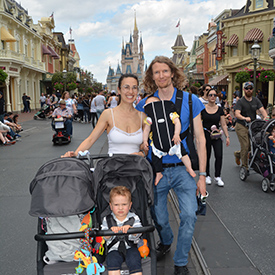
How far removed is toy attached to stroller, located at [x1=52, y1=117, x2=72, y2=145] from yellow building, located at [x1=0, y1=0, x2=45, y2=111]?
17.6m

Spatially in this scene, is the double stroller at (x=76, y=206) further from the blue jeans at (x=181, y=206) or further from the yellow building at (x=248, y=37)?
the yellow building at (x=248, y=37)

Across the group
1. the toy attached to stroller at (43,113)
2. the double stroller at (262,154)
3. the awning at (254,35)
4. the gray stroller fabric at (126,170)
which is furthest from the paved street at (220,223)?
the awning at (254,35)

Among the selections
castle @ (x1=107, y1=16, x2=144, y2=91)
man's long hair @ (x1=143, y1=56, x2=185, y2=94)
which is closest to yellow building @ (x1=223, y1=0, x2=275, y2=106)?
man's long hair @ (x1=143, y1=56, x2=185, y2=94)

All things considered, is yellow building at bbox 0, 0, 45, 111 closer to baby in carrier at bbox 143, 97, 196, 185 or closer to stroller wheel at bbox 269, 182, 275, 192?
stroller wheel at bbox 269, 182, 275, 192

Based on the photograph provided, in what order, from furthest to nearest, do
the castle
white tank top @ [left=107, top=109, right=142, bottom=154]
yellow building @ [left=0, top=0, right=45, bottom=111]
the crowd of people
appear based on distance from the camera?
the castle, yellow building @ [left=0, top=0, right=45, bottom=111], white tank top @ [left=107, top=109, right=142, bottom=154], the crowd of people

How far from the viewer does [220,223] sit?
14.1ft

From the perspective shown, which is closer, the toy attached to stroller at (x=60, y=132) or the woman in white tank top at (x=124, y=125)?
the woman in white tank top at (x=124, y=125)

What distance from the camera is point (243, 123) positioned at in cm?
679

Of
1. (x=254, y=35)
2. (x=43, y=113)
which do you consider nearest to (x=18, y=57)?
(x=43, y=113)

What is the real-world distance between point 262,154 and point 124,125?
3.67m

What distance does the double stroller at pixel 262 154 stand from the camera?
5.81 m

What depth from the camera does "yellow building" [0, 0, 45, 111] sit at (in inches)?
1123

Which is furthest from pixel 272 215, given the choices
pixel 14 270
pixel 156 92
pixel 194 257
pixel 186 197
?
pixel 14 270

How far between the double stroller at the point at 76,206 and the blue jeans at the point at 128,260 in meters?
0.05
